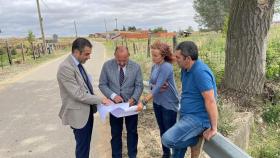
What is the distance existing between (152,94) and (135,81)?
0.29m

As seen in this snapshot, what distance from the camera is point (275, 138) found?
22.1ft

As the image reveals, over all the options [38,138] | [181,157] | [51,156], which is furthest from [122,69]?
[38,138]

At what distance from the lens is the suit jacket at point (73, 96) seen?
176 inches

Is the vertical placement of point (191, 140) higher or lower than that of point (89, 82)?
lower

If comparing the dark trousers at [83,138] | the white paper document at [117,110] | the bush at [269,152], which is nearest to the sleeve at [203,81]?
the white paper document at [117,110]

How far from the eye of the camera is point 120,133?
5.38 meters

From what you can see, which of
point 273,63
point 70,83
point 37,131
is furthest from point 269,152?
point 37,131

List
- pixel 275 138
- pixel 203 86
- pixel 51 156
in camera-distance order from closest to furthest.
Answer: pixel 203 86 < pixel 51 156 < pixel 275 138

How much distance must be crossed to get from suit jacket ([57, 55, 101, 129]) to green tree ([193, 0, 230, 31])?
5412cm

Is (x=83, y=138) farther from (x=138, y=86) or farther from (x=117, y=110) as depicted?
(x=138, y=86)

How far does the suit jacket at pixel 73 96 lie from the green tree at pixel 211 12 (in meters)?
54.1

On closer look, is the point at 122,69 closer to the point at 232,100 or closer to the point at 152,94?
the point at 152,94

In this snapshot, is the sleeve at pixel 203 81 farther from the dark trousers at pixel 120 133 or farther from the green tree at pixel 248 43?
the green tree at pixel 248 43

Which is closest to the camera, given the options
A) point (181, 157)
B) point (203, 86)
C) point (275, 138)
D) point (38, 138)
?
point (203, 86)
